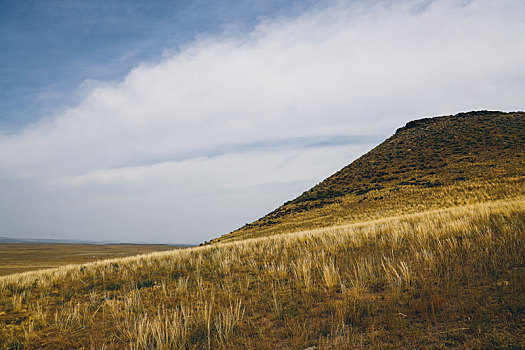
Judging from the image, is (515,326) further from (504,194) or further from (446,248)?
(504,194)

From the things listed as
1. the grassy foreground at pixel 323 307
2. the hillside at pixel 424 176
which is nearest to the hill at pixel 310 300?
the grassy foreground at pixel 323 307

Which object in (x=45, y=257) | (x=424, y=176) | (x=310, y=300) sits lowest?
(x=45, y=257)

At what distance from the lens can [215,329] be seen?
448 cm

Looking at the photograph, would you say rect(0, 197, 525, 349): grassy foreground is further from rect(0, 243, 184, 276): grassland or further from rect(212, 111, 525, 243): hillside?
rect(0, 243, 184, 276): grassland

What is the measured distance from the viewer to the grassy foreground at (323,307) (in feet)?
11.7

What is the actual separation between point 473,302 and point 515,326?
66 cm

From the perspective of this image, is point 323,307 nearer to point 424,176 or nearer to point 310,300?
point 310,300

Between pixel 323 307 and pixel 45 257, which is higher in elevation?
pixel 323 307

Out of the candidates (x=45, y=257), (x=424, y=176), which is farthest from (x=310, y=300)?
(x=45, y=257)

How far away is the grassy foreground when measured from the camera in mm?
3561

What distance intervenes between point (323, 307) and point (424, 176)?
1902 inches

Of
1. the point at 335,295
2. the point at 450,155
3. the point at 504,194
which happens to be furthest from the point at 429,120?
the point at 335,295

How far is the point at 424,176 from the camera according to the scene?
45969 millimetres

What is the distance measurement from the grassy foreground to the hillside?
2616 centimetres
